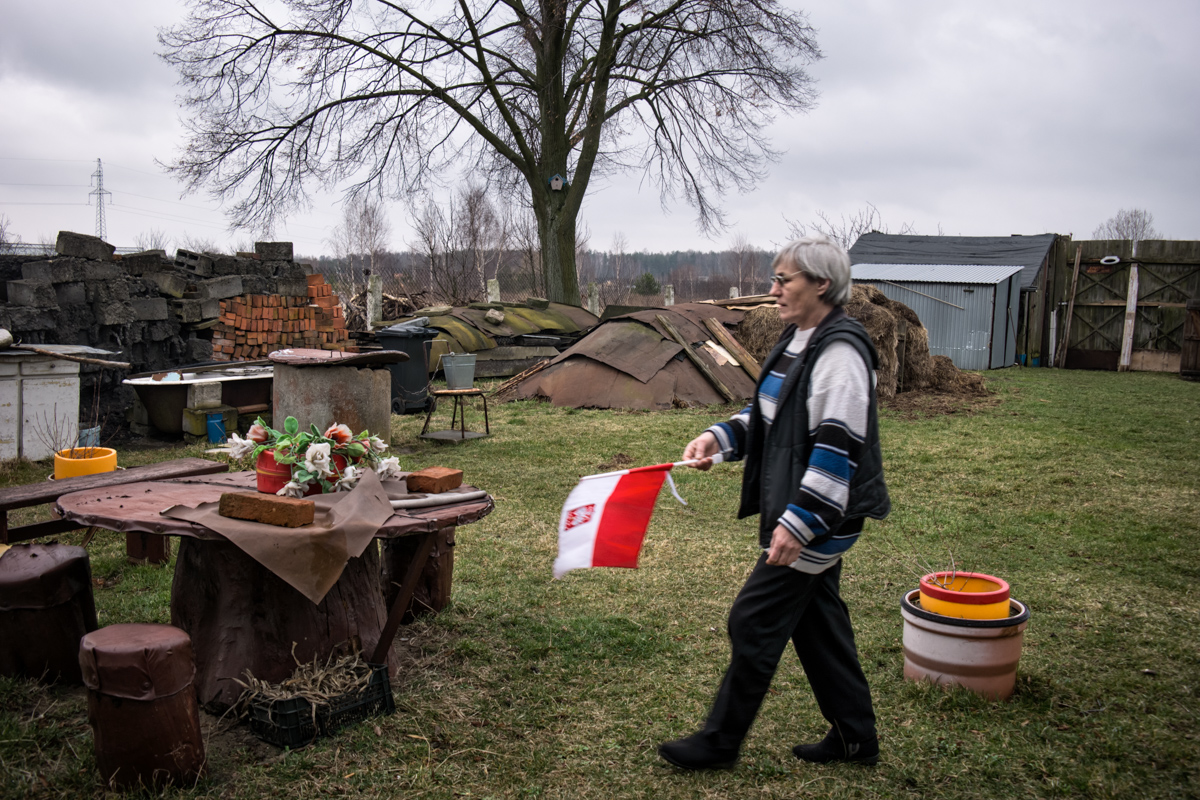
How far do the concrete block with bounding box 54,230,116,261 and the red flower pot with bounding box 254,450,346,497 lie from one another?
7844 millimetres

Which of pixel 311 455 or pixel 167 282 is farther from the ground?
pixel 167 282

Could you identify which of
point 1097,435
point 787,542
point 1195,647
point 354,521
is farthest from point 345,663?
point 1097,435

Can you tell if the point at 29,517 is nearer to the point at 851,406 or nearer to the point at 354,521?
the point at 354,521

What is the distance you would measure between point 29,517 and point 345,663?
14.3 ft

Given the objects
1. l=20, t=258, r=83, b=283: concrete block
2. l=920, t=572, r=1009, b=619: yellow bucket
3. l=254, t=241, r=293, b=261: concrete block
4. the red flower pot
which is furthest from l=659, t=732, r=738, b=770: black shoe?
l=254, t=241, r=293, b=261: concrete block

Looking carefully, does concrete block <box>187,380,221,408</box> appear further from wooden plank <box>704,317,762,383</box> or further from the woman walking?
wooden plank <box>704,317,762,383</box>

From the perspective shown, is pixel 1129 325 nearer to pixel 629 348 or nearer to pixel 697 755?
pixel 629 348

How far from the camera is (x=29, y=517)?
630cm

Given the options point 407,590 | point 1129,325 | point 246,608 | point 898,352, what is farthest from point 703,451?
point 1129,325

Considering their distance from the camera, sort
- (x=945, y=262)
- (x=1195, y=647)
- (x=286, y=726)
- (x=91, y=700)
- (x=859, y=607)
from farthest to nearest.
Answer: (x=945, y=262), (x=859, y=607), (x=1195, y=647), (x=286, y=726), (x=91, y=700)

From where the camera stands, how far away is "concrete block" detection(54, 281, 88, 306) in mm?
9469

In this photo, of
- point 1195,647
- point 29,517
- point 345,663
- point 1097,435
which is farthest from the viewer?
point 1097,435

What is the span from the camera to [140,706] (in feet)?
8.89

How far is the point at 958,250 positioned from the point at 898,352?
1048 cm
